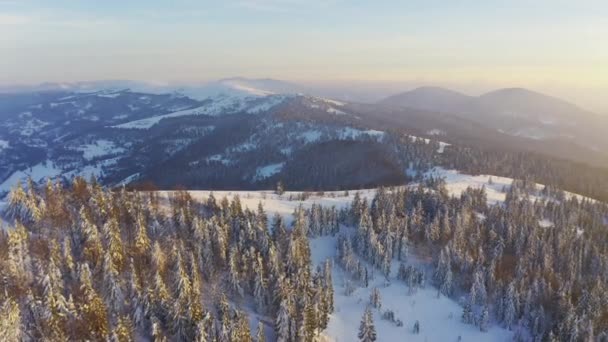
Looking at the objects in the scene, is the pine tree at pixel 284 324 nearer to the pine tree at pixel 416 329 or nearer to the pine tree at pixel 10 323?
the pine tree at pixel 416 329

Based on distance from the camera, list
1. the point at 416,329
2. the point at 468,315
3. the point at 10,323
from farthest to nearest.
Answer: the point at 468,315, the point at 416,329, the point at 10,323

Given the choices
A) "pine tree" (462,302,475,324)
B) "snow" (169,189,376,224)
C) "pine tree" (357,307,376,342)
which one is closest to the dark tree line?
"pine tree" (357,307,376,342)

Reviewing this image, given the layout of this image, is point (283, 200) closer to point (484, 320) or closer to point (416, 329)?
point (416, 329)

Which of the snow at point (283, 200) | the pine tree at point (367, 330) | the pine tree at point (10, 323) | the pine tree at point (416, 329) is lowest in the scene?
the pine tree at point (416, 329)

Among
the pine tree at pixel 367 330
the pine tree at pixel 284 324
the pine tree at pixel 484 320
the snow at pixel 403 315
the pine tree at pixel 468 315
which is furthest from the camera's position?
the pine tree at pixel 468 315

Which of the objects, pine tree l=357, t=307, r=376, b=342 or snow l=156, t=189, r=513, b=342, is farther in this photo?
snow l=156, t=189, r=513, b=342

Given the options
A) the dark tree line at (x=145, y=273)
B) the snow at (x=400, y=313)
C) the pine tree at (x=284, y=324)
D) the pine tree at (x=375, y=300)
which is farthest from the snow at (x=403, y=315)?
the pine tree at (x=284, y=324)

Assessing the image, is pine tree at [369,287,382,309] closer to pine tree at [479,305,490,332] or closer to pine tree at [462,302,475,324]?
pine tree at [462,302,475,324]

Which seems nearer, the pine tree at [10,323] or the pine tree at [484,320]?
the pine tree at [10,323]

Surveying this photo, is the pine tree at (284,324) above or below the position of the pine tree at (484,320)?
above

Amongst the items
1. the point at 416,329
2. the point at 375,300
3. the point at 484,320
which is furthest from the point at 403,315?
the point at 484,320

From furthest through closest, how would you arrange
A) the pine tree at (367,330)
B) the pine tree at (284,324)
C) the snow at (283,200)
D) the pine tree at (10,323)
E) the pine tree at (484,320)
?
the snow at (283,200), the pine tree at (484,320), the pine tree at (367,330), the pine tree at (284,324), the pine tree at (10,323)
